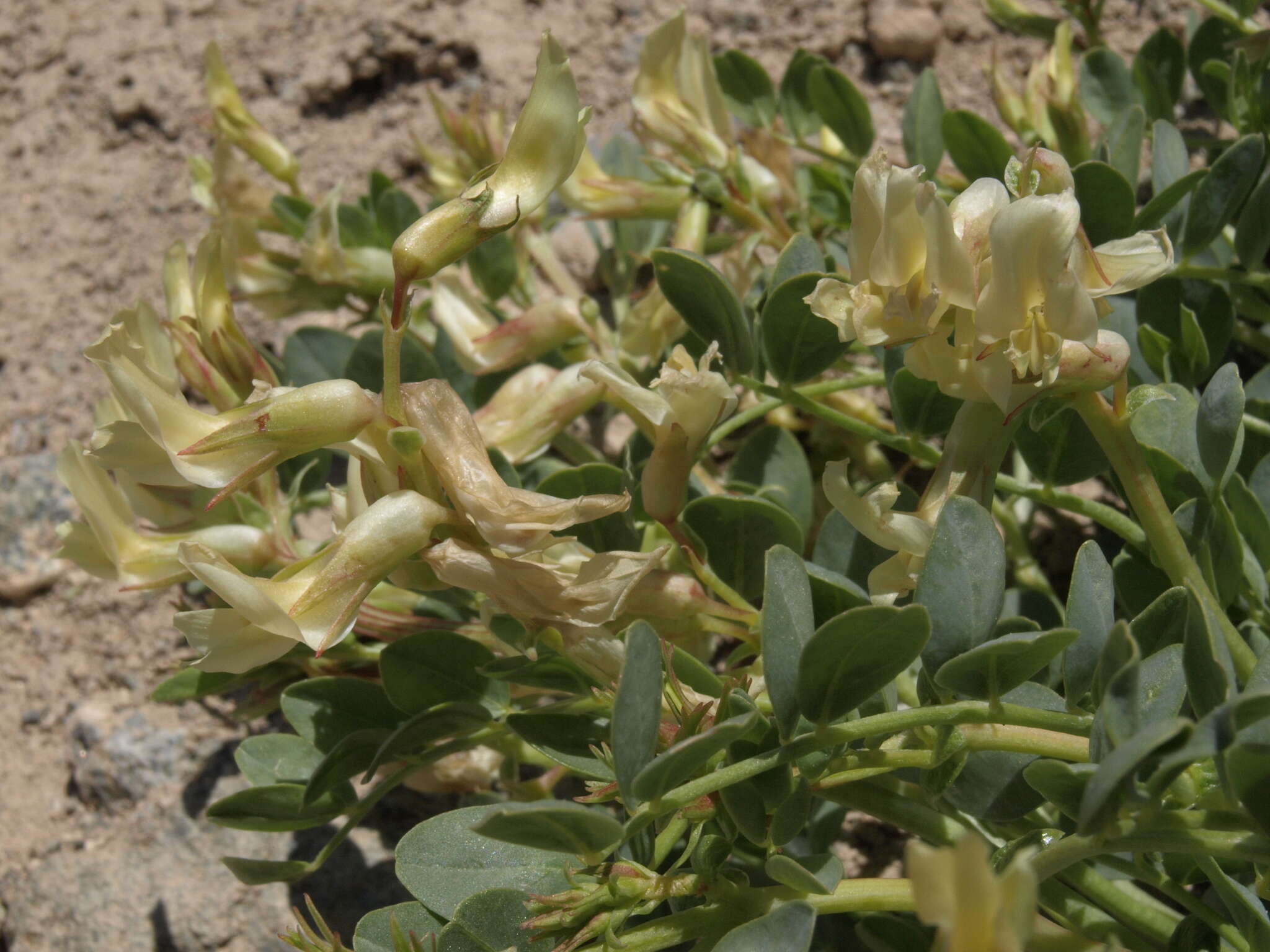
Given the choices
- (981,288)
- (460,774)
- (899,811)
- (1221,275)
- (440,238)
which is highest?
(440,238)

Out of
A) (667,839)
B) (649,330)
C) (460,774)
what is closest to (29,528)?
(460,774)

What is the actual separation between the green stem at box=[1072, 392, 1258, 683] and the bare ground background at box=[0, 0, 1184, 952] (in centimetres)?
56

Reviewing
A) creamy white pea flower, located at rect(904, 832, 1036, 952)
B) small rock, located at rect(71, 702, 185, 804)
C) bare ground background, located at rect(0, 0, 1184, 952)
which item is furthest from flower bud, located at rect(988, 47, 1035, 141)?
small rock, located at rect(71, 702, 185, 804)

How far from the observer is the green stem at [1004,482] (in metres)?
1.00

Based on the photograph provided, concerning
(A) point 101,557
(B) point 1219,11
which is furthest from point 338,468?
(B) point 1219,11

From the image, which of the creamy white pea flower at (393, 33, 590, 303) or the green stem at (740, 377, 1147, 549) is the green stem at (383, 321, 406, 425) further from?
the green stem at (740, 377, 1147, 549)

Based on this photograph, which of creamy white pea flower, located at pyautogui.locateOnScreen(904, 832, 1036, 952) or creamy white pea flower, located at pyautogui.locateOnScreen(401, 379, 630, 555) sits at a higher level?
creamy white pea flower, located at pyautogui.locateOnScreen(401, 379, 630, 555)

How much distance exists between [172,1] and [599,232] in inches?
38.5

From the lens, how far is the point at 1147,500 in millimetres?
856

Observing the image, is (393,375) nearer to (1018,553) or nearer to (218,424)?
(218,424)

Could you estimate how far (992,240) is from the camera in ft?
2.41

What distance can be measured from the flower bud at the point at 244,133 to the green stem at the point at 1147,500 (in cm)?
111

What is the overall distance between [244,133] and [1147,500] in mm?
1216

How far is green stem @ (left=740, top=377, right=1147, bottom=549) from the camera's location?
100cm
